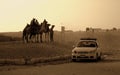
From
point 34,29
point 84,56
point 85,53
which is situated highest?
point 34,29

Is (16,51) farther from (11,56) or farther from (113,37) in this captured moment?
(113,37)

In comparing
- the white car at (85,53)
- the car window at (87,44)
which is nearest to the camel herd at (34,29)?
the car window at (87,44)

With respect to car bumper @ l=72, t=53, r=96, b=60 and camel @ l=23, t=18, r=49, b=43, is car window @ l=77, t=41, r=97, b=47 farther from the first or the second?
camel @ l=23, t=18, r=49, b=43

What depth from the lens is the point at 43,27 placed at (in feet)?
181

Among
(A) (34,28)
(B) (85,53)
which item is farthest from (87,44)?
(A) (34,28)

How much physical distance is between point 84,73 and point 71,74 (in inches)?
40.5

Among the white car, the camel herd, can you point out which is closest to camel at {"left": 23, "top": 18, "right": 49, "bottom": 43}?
the camel herd

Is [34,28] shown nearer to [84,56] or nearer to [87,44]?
[87,44]

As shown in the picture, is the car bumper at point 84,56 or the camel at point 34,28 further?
the camel at point 34,28

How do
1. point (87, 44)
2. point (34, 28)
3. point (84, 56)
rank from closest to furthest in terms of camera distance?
point (84, 56) < point (87, 44) < point (34, 28)

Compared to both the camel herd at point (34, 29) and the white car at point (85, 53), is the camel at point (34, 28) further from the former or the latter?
the white car at point (85, 53)

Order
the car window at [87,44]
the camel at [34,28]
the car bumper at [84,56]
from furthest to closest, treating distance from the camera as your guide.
Result: 1. the camel at [34,28]
2. the car window at [87,44]
3. the car bumper at [84,56]

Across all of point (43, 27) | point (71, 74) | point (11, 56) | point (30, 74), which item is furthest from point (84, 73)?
point (43, 27)

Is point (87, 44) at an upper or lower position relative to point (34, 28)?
lower
